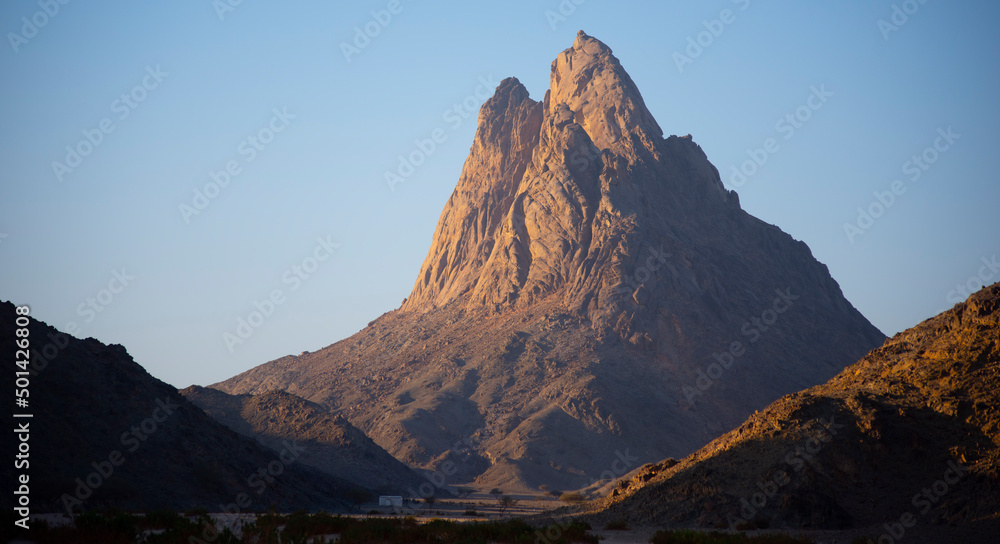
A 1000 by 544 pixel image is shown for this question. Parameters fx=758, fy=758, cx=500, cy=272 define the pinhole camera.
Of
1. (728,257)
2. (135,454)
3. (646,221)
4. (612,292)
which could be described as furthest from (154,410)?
(728,257)

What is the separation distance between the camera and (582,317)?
439 feet

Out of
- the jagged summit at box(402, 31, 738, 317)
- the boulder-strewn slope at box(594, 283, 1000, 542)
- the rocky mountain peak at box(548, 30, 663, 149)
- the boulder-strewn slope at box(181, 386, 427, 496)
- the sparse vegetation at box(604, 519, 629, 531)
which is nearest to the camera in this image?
the boulder-strewn slope at box(594, 283, 1000, 542)

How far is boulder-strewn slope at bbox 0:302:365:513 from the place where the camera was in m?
42.3

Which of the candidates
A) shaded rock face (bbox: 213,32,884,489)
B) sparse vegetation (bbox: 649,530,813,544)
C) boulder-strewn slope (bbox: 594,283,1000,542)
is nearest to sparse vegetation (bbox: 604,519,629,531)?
boulder-strewn slope (bbox: 594,283,1000,542)

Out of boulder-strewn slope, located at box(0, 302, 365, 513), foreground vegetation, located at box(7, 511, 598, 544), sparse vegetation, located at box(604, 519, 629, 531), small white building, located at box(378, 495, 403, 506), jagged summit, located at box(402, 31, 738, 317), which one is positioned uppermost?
jagged summit, located at box(402, 31, 738, 317)

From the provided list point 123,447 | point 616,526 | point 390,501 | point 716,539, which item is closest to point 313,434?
point 390,501

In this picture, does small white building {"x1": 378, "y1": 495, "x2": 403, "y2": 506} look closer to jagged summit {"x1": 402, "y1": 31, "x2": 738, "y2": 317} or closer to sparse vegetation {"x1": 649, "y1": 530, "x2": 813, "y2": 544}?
sparse vegetation {"x1": 649, "y1": 530, "x2": 813, "y2": 544}

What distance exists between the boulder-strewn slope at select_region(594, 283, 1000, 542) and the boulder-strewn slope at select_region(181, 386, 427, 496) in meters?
39.9

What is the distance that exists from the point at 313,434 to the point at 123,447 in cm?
3694

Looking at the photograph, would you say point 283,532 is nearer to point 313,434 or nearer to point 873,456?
point 873,456

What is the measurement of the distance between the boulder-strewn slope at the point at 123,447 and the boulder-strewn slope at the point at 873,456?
25856 mm

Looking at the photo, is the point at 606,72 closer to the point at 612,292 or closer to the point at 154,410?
the point at 612,292

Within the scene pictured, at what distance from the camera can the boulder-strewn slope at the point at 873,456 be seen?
34.4 meters

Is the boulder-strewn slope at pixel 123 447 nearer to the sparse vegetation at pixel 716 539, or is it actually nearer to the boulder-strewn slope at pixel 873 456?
the boulder-strewn slope at pixel 873 456
